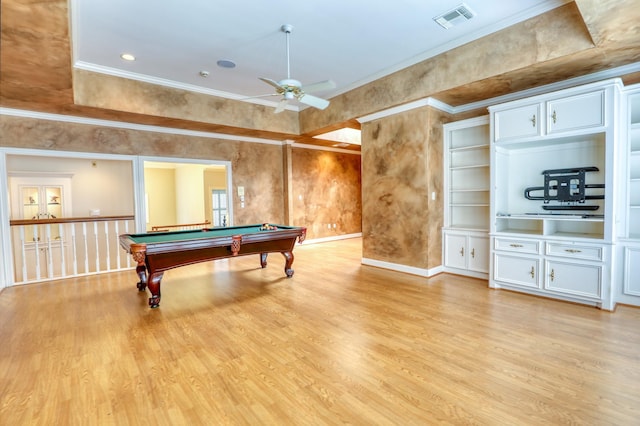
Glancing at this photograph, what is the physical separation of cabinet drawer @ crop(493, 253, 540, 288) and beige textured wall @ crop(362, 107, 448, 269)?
3.20ft

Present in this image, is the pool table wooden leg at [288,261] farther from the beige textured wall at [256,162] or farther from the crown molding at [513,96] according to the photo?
the crown molding at [513,96]

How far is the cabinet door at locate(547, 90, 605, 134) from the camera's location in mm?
3254

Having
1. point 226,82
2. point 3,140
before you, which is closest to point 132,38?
point 226,82

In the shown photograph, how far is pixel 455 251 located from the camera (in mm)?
4875

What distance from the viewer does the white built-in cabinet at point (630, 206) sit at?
A: 335 cm

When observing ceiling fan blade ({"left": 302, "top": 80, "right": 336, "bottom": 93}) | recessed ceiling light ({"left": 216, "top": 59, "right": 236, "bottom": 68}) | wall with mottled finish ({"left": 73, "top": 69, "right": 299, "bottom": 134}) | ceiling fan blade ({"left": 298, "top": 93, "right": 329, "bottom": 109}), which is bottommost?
ceiling fan blade ({"left": 298, "top": 93, "right": 329, "bottom": 109})

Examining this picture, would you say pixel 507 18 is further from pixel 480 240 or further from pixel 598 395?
pixel 598 395

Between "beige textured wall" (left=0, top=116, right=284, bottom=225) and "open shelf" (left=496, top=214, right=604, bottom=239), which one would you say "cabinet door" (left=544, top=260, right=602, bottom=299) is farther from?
"beige textured wall" (left=0, top=116, right=284, bottom=225)

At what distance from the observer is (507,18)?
3.42 metres

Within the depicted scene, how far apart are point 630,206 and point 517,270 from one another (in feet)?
4.57

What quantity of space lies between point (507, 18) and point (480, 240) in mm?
2896

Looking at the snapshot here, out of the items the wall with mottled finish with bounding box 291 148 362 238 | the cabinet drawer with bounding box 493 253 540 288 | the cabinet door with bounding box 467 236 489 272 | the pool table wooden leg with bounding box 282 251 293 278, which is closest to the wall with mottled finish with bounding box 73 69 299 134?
the wall with mottled finish with bounding box 291 148 362 238

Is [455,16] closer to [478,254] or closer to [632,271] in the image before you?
[478,254]

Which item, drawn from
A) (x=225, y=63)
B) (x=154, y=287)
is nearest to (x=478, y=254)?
(x=154, y=287)
